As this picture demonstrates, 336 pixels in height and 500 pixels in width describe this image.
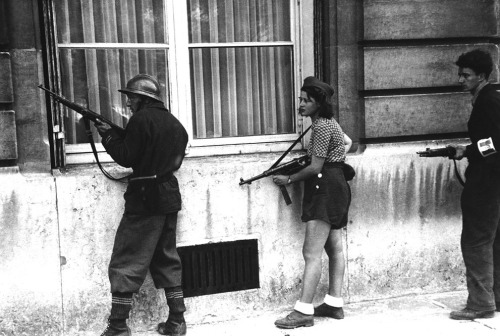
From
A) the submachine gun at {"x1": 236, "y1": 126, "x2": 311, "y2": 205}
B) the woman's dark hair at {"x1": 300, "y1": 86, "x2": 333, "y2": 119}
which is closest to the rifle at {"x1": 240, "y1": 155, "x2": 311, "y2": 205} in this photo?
the submachine gun at {"x1": 236, "y1": 126, "x2": 311, "y2": 205}

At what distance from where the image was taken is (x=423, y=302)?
6.07 m

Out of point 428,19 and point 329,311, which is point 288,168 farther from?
point 428,19

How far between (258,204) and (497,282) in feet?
6.47

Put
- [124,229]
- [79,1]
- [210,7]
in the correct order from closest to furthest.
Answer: [124,229] → [79,1] → [210,7]

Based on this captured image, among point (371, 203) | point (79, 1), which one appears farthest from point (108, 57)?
point (371, 203)

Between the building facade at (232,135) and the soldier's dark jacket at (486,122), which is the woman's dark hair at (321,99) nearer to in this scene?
the building facade at (232,135)

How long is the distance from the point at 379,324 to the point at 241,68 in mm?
2366

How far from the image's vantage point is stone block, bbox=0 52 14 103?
199 inches

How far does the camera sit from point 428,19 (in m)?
6.12

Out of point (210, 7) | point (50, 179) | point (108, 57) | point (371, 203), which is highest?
point (210, 7)

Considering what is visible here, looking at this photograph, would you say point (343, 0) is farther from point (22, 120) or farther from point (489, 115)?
point (22, 120)

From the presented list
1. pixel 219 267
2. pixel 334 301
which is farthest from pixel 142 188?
pixel 334 301

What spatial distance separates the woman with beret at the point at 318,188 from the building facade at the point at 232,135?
451 millimetres

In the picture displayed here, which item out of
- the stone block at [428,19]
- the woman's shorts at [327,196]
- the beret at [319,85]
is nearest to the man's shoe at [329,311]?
the woman's shorts at [327,196]
